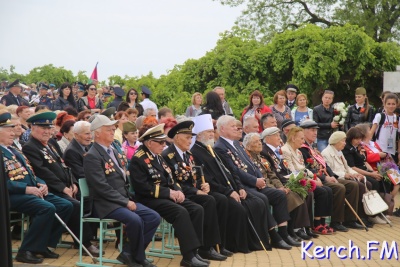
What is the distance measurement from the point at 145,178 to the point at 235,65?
422 inches

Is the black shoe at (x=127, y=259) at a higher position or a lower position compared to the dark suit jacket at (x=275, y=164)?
lower

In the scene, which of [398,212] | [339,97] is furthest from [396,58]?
[398,212]

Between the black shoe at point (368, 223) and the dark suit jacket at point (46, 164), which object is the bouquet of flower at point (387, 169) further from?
the dark suit jacket at point (46, 164)

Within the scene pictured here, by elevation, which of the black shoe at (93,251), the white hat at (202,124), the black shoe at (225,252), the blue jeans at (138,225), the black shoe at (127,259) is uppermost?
the white hat at (202,124)

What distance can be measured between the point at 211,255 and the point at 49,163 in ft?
7.61

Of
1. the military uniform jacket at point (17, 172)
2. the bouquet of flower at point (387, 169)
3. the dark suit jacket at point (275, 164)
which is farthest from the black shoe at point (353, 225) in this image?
the military uniform jacket at point (17, 172)

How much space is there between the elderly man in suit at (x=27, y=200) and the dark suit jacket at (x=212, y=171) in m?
2.20

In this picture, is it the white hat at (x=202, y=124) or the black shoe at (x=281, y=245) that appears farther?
the black shoe at (x=281, y=245)

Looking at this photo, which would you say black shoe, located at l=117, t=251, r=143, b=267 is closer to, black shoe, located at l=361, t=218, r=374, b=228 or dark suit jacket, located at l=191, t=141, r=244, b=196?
dark suit jacket, located at l=191, t=141, r=244, b=196

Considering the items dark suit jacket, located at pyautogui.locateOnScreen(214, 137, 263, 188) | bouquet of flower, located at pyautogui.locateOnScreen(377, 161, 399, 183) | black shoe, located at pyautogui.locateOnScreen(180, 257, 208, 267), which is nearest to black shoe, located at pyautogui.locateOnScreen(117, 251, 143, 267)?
black shoe, located at pyautogui.locateOnScreen(180, 257, 208, 267)

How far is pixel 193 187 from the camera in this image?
10.1m

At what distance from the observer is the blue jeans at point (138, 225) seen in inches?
346

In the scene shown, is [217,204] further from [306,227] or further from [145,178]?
[306,227]

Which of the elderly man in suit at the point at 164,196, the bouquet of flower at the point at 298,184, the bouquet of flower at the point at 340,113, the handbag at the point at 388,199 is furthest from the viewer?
the bouquet of flower at the point at 340,113
